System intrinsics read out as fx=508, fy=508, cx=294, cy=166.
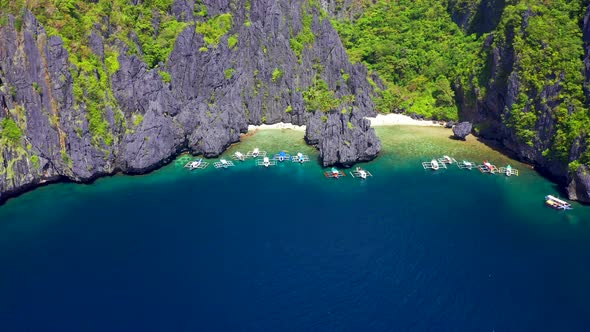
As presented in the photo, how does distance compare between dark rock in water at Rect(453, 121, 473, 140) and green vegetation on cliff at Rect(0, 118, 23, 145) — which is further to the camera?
dark rock in water at Rect(453, 121, 473, 140)

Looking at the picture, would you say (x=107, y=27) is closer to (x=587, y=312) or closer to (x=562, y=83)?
(x=562, y=83)

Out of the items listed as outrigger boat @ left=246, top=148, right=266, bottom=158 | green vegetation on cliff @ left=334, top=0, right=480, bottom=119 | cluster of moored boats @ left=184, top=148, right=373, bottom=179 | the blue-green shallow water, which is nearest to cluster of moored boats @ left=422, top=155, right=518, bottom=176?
the blue-green shallow water

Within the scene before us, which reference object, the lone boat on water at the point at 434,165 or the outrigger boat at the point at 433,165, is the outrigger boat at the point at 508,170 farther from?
the lone boat on water at the point at 434,165

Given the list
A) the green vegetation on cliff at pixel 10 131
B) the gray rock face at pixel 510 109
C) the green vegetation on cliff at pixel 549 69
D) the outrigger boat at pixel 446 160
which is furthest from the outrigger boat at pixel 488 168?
the green vegetation on cliff at pixel 10 131

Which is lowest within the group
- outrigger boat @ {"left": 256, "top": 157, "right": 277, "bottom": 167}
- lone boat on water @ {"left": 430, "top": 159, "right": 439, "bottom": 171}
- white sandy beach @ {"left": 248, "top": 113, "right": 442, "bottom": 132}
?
outrigger boat @ {"left": 256, "top": 157, "right": 277, "bottom": 167}

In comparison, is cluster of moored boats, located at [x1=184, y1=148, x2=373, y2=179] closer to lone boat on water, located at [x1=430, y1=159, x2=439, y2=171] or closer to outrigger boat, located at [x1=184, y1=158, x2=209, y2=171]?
outrigger boat, located at [x1=184, y1=158, x2=209, y2=171]

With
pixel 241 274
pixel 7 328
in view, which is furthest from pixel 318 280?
pixel 7 328

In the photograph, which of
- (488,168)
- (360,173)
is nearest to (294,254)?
(360,173)

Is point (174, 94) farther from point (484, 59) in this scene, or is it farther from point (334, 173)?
point (484, 59)
